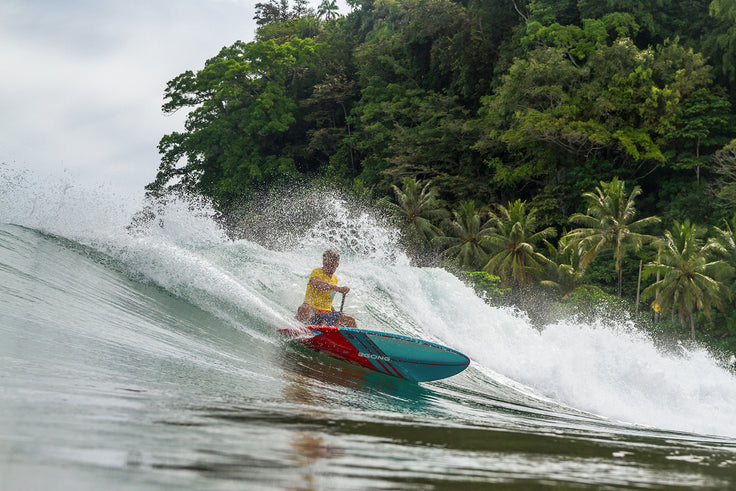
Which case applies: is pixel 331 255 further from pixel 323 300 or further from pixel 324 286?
pixel 323 300

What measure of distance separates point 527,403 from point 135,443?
5.74 m

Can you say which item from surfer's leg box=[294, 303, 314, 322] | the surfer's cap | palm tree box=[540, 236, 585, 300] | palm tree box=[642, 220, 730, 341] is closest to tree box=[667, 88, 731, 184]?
palm tree box=[642, 220, 730, 341]

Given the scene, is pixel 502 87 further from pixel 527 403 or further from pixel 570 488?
pixel 570 488

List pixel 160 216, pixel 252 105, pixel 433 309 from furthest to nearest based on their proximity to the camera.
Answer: pixel 252 105, pixel 160 216, pixel 433 309

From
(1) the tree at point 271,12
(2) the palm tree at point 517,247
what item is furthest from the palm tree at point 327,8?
(2) the palm tree at point 517,247

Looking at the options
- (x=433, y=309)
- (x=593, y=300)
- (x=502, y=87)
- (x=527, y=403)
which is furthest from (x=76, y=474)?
(x=502, y=87)

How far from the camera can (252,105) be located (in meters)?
47.7

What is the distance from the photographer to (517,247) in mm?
34219

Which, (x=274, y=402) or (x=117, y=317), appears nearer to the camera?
(x=274, y=402)

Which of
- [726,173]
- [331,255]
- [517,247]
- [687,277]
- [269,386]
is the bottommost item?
[269,386]

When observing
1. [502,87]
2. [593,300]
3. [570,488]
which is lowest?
[570,488]

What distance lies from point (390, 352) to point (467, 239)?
29690 millimetres

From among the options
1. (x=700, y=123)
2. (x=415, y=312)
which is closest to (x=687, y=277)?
(x=700, y=123)

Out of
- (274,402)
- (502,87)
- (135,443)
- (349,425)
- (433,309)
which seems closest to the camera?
(135,443)
